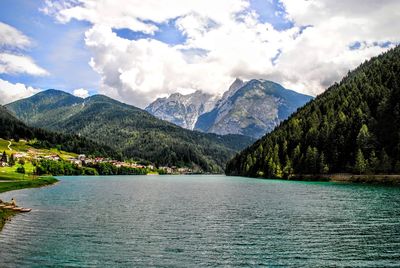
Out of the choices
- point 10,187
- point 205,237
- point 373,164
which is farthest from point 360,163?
point 10,187

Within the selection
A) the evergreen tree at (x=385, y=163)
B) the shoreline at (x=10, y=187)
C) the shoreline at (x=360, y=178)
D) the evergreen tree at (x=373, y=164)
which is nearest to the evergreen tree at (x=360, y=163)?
the evergreen tree at (x=373, y=164)

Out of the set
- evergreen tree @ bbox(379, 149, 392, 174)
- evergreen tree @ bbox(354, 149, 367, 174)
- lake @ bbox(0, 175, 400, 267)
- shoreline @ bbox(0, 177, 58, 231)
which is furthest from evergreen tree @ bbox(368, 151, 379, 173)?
shoreline @ bbox(0, 177, 58, 231)

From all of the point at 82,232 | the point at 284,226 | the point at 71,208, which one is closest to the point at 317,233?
the point at 284,226

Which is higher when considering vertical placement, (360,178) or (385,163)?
(385,163)

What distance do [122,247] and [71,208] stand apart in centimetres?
3943

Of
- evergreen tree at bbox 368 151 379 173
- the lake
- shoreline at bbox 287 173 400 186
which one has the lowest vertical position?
the lake

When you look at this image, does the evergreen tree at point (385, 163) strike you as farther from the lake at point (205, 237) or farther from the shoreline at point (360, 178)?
the lake at point (205, 237)

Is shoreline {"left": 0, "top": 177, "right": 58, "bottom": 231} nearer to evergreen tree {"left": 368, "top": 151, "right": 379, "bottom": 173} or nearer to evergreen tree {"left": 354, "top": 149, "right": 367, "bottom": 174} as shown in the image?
evergreen tree {"left": 354, "top": 149, "right": 367, "bottom": 174}

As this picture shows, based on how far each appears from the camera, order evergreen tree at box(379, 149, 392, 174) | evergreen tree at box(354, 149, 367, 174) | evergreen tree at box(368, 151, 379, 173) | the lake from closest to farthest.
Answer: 1. the lake
2. evergreen tree at box(379, 149, 392, 174)
3. evergreen tree at box(368, 151, 379, 173)
4. evergreen tree at box(354, 149, 367, 174)

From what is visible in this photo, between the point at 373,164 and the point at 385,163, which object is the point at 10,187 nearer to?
the point at 373,164

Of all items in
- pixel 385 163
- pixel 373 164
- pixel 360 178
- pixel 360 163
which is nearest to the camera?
pixel 385 163

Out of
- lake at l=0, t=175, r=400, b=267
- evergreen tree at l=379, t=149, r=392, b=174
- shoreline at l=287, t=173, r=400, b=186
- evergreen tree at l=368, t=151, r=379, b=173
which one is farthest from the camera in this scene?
evergreen tree at l=368, t=151, r=379, b=173

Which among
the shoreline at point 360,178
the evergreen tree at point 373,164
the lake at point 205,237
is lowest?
the lake at point 205,237

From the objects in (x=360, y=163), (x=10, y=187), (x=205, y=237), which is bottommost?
(x=205, y=237)
